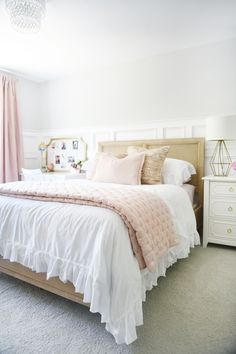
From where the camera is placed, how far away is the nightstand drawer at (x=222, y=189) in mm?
2457

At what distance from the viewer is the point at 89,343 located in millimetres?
1293

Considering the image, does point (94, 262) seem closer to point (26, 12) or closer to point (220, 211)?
point (220, 211)

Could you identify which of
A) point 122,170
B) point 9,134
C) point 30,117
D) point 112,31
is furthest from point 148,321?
point 30,117

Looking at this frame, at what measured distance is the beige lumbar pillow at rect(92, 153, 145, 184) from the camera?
2.48 metres

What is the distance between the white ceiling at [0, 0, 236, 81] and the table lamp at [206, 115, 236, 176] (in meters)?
0.98

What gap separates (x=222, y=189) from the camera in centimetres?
251

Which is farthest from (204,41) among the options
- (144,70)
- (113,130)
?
(113,130)

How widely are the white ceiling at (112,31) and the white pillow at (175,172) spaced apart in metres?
1.43

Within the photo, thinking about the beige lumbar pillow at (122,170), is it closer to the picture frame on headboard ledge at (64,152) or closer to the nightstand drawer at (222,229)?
the nightstand drawer at (222,229)

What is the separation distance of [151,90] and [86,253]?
2.61 m

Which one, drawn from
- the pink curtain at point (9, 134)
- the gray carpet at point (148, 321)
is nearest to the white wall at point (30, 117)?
the pink curtain at point (9, 134)

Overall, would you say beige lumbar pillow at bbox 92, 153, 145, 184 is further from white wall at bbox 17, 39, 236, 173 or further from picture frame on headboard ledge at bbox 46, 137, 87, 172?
picture frame on headboard ledge at bbox 46, 137, 87, 172

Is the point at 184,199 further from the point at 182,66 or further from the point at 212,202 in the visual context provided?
the point at 182,66

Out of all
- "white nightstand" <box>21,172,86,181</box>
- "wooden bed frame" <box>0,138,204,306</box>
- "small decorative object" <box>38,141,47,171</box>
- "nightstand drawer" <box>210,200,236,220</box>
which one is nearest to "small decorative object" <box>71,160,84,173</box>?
"white nightstand" <box>21,172,86,181</box>
